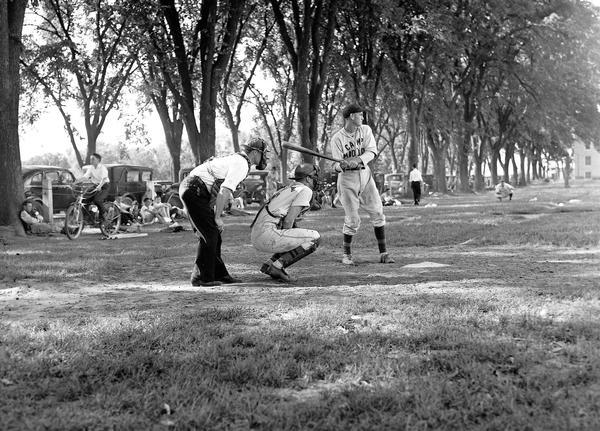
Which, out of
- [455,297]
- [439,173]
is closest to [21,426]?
[455,297]

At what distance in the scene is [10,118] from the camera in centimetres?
1359

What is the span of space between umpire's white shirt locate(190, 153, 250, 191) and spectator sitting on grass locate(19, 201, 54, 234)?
28.3 feet

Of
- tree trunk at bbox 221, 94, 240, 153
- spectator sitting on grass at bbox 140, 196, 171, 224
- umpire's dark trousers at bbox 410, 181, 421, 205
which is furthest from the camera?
tree trunk at bbox 221, 94, 240, 153

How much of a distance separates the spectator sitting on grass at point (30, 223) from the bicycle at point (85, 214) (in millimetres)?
1051

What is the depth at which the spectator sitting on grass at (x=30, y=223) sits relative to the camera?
13.9 meters

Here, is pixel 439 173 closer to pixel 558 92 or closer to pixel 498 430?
pixel 558 92

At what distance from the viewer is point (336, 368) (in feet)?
11.5

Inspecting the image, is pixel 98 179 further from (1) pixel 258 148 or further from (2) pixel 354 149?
(1) pixel 258 148

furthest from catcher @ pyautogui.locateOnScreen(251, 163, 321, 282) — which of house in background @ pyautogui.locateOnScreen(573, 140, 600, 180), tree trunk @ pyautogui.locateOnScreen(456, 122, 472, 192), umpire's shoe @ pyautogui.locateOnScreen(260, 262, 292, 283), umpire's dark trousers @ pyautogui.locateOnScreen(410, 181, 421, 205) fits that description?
house in background @ pyautogui.locateOnScreen(573, 140, 600, 180)

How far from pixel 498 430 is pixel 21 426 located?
6.70ft

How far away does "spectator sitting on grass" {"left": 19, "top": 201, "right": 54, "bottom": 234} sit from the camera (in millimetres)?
13945

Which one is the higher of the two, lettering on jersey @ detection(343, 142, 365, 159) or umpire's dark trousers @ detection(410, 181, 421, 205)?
lettering on jersey @ detection(343, 142, 365, 159)

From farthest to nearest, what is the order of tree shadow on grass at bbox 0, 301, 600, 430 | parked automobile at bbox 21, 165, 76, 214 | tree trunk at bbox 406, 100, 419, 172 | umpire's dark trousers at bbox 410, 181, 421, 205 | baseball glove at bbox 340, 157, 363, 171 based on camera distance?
tree trunk at bbox 406, 100, 419, 172 → umpire's dark trousers at bbox 410, 181, 421, 205 → parked automobile at bbox 21, 165, 76, 214 → baseball glove at bbox 340, 157, 363, 171 → tree shadow on grass at bbox 0, 301, 600, 430

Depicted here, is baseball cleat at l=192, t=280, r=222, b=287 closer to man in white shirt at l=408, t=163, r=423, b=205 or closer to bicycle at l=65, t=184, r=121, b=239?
bicycle at l=65, t=184, r=121, b=239
